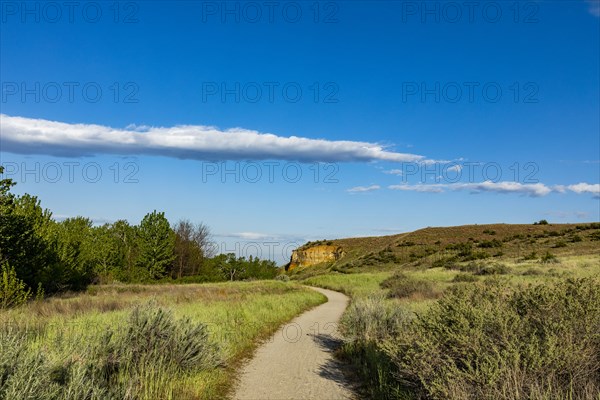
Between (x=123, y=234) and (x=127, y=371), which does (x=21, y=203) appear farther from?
(x=123, y=234)

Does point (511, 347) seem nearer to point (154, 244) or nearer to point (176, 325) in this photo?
point (176, 325)

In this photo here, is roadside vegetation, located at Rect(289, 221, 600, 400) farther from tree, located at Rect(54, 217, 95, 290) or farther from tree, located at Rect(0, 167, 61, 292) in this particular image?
tree, located at Rect(54, 217, 95, 290)

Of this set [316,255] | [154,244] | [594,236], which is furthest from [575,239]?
[154,244]

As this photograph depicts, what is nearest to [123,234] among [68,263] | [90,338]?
[68,263]

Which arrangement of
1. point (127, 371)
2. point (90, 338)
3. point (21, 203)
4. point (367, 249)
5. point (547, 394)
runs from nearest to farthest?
point (547, 394) < point (127, 371) < point (90, 338) < point (21, 203) < point (367, 249)

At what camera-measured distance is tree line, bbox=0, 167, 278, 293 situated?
22562mm

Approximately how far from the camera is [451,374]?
471cm

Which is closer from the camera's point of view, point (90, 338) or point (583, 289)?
point (583, 289)

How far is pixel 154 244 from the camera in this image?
59.2 metres

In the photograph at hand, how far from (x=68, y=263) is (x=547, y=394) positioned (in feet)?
127

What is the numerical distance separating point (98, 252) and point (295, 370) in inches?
2044

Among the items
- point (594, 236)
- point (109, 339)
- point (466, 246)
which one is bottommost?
point (109, 339)

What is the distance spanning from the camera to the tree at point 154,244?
58.8 meters

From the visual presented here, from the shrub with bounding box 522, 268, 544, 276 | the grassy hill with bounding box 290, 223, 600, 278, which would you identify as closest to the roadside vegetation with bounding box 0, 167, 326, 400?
the shrub with bounding box 522, 268, 544, 276
